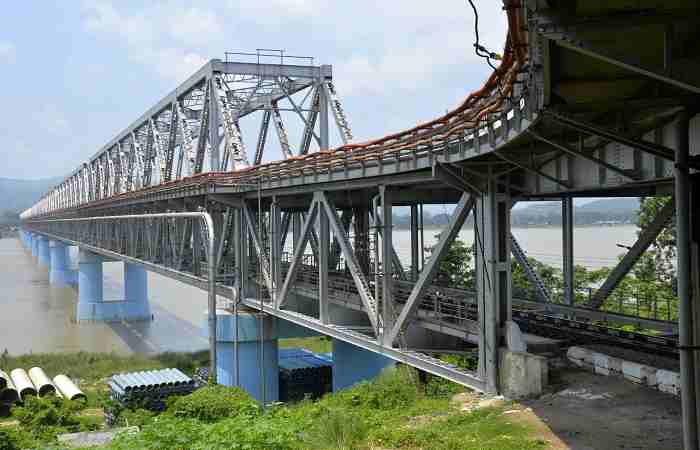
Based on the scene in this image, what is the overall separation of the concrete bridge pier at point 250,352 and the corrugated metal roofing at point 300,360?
8.93 ft

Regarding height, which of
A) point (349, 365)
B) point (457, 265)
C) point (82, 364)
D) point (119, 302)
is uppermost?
point (457, 265)

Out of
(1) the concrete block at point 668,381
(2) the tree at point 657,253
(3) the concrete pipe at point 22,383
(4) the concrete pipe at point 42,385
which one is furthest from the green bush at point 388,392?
(2) the tree at point 657,253

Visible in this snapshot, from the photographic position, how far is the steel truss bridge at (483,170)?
22.3 feet

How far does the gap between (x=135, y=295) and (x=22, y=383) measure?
1235 inches

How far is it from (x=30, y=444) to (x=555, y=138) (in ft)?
53.8

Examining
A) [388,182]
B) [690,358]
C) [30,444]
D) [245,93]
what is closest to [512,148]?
[388,182]

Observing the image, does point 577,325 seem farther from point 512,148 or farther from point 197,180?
point 197,180

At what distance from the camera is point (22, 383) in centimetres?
2984

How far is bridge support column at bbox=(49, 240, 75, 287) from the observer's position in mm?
94000

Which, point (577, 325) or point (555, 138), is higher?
point (555, 138)

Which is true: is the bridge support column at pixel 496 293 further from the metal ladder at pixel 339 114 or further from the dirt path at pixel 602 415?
the metal ladder at pixel 339 114

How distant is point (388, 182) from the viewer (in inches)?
653

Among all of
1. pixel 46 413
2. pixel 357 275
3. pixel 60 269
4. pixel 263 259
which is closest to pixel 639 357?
pixel 357 275

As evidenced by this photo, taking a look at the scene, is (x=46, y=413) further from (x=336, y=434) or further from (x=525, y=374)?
(x=525, y=374)
